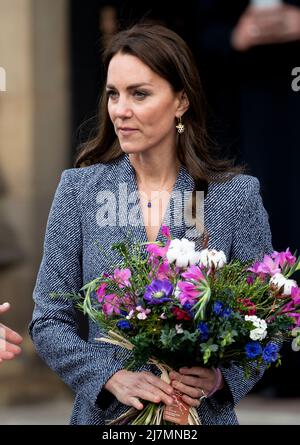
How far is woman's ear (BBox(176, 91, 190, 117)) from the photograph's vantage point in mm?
3660

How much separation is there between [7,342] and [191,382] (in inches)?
24.2

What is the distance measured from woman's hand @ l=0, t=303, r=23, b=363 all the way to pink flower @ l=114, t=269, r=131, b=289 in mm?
461

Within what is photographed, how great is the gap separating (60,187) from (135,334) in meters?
0.68

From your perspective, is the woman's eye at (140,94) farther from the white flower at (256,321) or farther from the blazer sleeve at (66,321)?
the white flower at (256,321)

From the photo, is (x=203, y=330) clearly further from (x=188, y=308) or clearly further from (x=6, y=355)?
(x=6, y=355)

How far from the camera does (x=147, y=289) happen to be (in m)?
3.04

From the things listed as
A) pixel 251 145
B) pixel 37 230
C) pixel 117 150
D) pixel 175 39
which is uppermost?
pixel 175 39

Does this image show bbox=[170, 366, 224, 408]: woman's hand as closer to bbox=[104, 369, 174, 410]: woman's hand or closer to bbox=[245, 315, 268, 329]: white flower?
bbox=[104, 369, 174, 410]: woman's hand

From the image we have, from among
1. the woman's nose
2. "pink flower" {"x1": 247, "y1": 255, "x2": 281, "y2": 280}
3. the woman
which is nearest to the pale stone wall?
the woman

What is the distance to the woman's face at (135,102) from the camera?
11.2ft

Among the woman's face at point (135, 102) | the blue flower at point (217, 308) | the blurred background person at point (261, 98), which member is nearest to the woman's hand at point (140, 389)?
the blue flower at point (217, 308)

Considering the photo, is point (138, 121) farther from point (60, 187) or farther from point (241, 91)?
point (241, 91)
